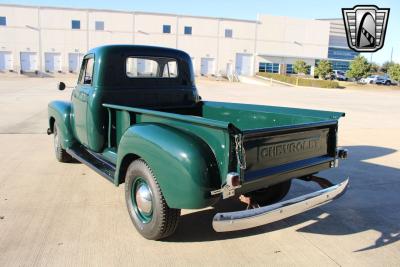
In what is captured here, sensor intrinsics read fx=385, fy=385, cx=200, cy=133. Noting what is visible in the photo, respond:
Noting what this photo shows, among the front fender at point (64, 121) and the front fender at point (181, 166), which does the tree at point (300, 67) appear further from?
the front fender at point (181, 166)

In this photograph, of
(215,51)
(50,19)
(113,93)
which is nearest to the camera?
(113,93)

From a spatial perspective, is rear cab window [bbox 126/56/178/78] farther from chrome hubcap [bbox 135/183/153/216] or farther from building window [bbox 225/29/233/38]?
building window [bbox 225/29/233/38]

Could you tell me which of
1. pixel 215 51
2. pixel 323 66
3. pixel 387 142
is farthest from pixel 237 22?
pixel 387 142

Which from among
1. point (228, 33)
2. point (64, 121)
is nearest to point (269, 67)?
point (228, 33)

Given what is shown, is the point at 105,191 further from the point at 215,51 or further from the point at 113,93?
the point at 215,51

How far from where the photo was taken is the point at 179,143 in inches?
122

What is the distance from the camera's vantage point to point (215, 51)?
163ft

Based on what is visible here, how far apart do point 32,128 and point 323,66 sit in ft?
158

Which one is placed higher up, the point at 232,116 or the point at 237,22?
the point at 237,22

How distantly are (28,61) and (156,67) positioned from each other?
148 ft

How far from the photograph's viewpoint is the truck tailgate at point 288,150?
10.2ft

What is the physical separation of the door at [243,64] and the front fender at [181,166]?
49.0 metres

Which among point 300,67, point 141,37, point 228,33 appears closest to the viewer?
point 141,37

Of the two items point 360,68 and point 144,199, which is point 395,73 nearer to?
point 360,68
